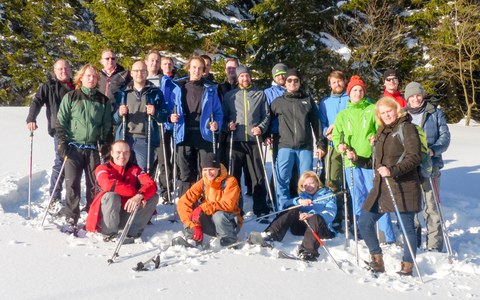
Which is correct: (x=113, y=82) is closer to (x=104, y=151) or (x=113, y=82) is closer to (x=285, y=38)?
(x=104, y=151)

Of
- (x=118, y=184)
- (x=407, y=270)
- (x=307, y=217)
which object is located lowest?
(x=407, y=270)

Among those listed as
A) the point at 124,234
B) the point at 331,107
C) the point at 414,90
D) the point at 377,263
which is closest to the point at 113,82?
the point at 124,234

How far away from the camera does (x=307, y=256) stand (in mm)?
4617

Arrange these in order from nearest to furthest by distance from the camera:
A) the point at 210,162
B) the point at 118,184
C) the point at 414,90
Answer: the point at 118,184, the point at 210,162, the point at 414,90

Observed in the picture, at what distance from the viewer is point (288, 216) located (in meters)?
5.18

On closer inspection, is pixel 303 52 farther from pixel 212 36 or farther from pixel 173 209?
pixel 173 209

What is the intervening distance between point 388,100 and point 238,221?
194 centimetres

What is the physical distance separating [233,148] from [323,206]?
1467mm

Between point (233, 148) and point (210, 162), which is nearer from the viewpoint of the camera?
point (210, 162)

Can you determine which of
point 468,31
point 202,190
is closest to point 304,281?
point 202,190

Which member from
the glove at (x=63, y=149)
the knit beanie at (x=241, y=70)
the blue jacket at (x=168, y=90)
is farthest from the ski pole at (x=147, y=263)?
the knit beanie at (x=241, y=70)

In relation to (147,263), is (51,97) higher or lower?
higher

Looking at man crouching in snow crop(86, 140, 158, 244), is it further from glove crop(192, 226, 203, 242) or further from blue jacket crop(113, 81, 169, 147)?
blue jacket crop(113, 81, 169, 147)

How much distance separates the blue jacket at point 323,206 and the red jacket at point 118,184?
168 cm
